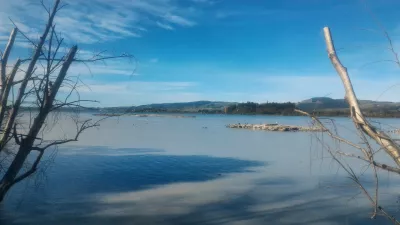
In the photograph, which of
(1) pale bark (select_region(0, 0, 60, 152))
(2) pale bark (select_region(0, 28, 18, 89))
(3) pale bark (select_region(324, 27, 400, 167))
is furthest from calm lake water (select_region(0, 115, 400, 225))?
(3) pale bark (select_region(324, 27, 400, 167))

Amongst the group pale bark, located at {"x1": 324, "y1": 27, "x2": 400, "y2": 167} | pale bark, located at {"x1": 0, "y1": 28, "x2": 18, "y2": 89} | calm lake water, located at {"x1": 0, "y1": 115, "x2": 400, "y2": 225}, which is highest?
pale bark, located at {"x1": 0, "y1": 28, "x2": 18, "y2": 89}

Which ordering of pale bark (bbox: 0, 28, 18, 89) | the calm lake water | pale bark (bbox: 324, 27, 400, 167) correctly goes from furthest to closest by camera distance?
1. the calm lake water
2. pale bark (bbox: 0, 28, 18, 89)
3. pale bark (bbox: 324, 27, 400, 167)

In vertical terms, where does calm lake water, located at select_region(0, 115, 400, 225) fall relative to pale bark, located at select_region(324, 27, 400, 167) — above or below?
below

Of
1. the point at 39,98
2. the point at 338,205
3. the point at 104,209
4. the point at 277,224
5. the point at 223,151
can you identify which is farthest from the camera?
the point at 223,151

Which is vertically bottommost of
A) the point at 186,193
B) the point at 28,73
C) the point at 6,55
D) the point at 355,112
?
the point at 186,193

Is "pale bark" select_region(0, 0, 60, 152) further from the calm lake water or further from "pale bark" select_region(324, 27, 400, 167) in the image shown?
"pale bark" select_region(324, 27, 400, 167)

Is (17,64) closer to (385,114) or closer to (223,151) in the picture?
(385,114)

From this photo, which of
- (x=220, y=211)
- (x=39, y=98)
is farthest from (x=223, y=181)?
(x=39, y=98)

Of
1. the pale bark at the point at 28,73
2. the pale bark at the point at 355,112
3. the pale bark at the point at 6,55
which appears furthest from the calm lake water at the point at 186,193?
the pale bark at the point at 355,112

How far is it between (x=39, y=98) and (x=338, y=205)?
583cm

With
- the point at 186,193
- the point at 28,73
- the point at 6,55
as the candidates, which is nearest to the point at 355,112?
the point at 28,73

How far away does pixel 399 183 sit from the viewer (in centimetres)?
822

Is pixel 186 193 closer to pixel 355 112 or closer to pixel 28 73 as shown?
pixel 28 73

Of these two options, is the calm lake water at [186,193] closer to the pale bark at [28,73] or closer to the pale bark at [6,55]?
the pale bark at [28,73]
